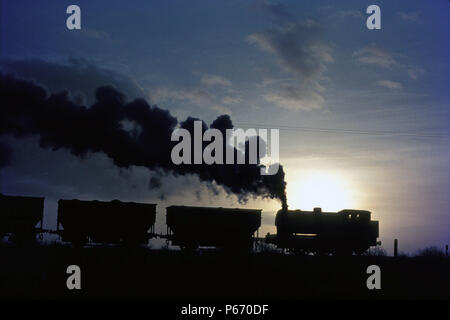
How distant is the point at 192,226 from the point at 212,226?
1310 millimetres

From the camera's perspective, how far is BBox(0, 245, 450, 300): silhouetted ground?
16188mm

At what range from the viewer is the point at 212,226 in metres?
31.3

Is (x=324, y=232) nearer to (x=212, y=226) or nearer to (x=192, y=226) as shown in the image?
(x=212, y=226)

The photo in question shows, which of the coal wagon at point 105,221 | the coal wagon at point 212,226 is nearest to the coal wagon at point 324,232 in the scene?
the coal wagon at point 212,226

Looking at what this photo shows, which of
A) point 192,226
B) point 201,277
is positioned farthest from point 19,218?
point 201,277

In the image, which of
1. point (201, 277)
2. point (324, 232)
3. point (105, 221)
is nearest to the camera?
point (201, 277)

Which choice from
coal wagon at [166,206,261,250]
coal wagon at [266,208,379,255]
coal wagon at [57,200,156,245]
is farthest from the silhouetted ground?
coal wagon at [266,208,379,255]

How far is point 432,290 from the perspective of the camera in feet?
62.3

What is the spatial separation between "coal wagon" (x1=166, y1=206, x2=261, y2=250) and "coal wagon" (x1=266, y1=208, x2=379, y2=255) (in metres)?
1.98

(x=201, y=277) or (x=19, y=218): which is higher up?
(x=19, y=218)

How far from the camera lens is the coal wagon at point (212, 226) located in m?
30.9
